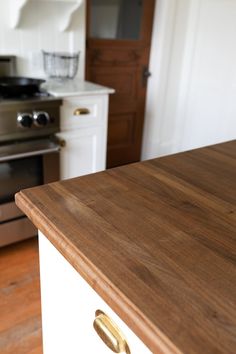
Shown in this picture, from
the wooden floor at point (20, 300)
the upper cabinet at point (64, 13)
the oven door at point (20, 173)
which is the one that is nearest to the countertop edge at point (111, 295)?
the wooden floor at point (20, 300)

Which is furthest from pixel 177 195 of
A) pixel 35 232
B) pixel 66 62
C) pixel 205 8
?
pixel 205 8

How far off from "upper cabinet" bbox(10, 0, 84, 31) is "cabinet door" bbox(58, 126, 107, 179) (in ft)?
2.46

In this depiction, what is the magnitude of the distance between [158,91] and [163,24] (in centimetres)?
54

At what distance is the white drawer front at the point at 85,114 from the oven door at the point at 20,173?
166 millimetres

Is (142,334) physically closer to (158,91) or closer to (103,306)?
Answer: (103,306)

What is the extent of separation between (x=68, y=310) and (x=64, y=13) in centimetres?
200

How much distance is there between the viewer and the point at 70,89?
1948 millimetres

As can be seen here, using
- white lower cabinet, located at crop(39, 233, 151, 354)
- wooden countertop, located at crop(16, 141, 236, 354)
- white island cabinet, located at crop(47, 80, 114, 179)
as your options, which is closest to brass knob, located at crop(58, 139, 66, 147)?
white island cabinet, located at crop(47, 80, 114, 179)

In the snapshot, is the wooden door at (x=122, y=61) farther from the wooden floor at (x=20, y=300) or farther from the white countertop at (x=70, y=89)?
the wooden floor at (x=20, y=300)

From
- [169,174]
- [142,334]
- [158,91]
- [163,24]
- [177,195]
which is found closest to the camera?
[142,334]

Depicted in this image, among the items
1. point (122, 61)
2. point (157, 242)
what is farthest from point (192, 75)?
point (157, 242)

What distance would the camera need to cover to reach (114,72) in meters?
2.77

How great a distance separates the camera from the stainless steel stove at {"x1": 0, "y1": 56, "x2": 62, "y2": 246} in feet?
5.54

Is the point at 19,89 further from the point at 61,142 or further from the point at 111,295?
the point at 111,295
